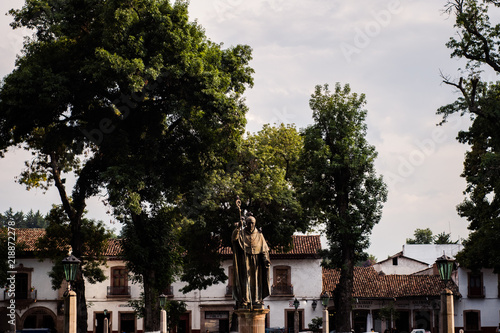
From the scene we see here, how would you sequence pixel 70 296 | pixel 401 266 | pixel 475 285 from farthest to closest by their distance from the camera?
1. pixel 401 266
2. pixel 475 285
3. pixel 70 296

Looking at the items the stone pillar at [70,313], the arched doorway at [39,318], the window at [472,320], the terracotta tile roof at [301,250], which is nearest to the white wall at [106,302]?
the arched doorway at [39,318]

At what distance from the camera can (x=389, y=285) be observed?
4869 cm

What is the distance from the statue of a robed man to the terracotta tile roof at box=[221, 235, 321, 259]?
1284 inches

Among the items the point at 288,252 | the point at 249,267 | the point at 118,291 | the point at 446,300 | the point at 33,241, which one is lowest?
the point at 118,291

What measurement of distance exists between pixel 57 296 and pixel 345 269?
24.0m

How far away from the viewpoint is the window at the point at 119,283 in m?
46.5

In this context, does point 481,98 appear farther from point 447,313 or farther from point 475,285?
point 475,285

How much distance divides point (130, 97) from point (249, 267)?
14.3m

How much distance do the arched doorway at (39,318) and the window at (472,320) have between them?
96.6 ft

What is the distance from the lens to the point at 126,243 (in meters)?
27.8

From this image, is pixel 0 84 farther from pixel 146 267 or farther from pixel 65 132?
pixel 146 267

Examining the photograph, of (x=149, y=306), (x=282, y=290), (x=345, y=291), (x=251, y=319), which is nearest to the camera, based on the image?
(x=251, y=319)

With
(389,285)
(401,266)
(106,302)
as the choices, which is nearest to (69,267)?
(106,302)

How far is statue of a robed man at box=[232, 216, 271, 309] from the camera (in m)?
12.7
